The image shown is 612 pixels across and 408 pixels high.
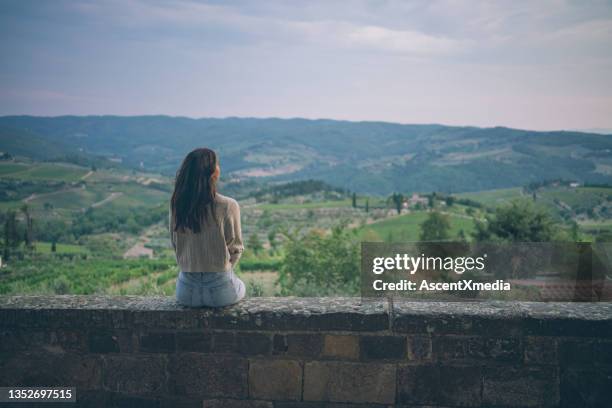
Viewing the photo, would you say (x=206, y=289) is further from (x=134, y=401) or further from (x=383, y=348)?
(x=383, y=348)

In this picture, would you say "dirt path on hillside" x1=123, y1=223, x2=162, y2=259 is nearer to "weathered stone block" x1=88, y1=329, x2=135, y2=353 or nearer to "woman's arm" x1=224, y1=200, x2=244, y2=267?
"weathered stone block" x1=88, y1=329, x2=135, y2=353

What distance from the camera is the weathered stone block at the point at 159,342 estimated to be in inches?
134

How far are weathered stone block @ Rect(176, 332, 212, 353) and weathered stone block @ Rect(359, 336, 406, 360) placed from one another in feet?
3.28

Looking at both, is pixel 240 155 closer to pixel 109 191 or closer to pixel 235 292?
pixel 109 191

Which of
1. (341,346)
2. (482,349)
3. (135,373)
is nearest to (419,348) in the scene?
(482,349)

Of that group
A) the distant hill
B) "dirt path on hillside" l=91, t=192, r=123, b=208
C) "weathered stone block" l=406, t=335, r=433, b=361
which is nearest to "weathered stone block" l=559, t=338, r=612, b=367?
"weathered stone block" l=406, t=335, r=433, b=361

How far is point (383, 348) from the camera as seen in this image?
329 centimetres

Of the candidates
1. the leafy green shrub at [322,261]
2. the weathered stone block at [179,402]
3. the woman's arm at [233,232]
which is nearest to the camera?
the weathered stone block at [179,402]

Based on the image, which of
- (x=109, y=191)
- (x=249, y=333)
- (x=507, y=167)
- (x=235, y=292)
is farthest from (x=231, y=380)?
(x=507, y=167)

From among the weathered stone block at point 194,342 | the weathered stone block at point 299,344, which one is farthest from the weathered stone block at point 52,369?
the weathered stone block at point 299,344

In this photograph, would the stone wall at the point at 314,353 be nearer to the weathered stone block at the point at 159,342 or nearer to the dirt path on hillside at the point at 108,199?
the weathered stone block at the point at 159,342

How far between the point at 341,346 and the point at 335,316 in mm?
196

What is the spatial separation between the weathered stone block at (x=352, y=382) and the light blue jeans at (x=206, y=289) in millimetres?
749

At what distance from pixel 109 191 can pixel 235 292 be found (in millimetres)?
68331
